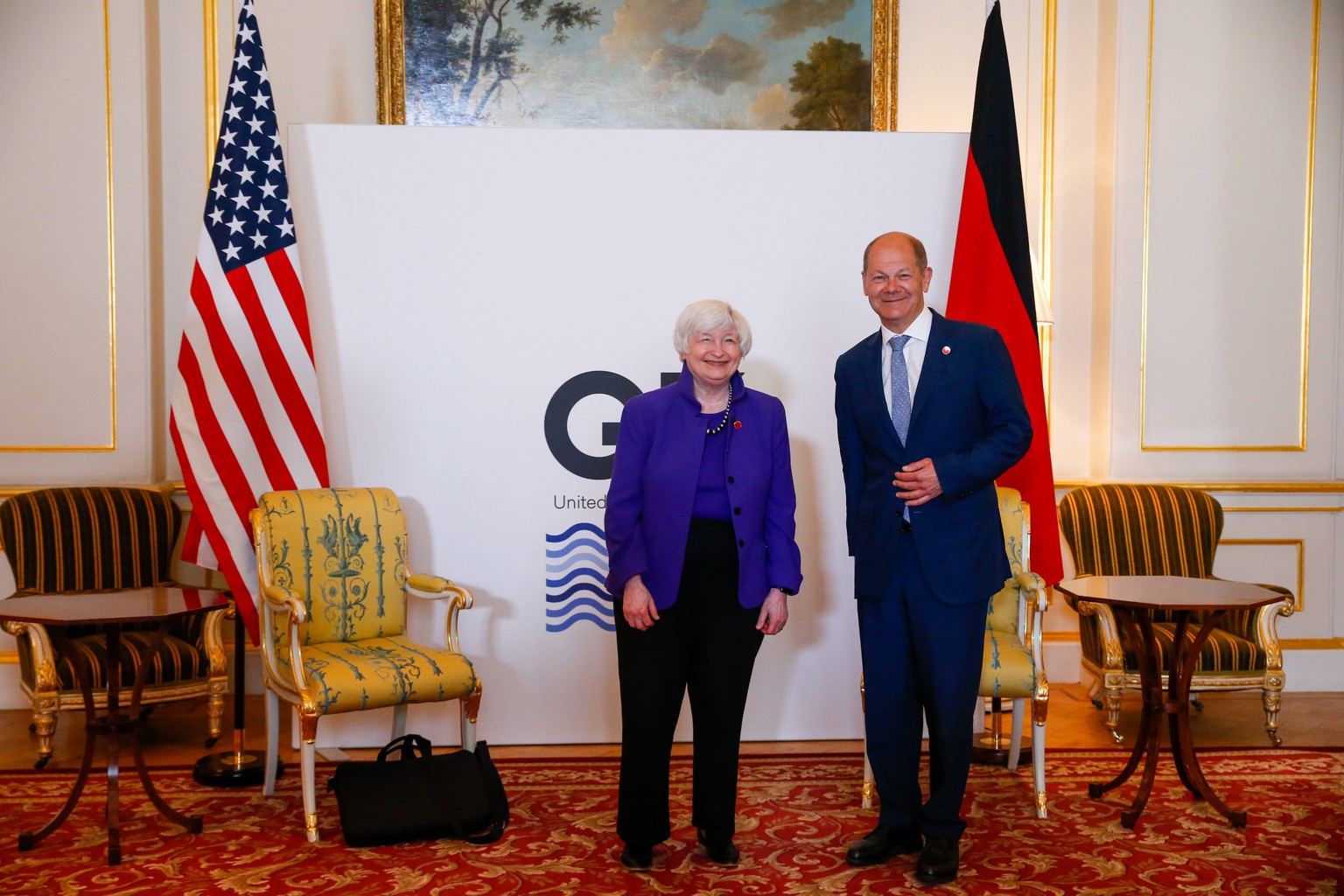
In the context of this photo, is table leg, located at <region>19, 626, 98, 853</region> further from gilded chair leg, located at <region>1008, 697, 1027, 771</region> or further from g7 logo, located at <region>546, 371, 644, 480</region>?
gilded chair leg, located at <region>1008, 697, 1027, 771</region>

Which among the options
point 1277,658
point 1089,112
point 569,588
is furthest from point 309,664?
point 1089,112

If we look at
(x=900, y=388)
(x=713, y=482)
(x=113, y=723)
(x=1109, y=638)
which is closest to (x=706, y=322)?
(x=713, y=482)

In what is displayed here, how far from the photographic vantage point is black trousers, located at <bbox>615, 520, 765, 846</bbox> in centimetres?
326

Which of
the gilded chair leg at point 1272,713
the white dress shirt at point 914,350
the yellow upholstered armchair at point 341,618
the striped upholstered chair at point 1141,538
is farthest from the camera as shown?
the striped upholstered chair at point 1141,538

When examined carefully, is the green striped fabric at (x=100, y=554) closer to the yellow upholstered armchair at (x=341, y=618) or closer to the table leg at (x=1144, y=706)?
the yellow upholstered armchair at (x=341, y=618)

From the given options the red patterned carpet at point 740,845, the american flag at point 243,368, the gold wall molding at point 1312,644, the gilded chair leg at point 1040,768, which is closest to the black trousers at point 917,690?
the red patterned carpet at point 740,845

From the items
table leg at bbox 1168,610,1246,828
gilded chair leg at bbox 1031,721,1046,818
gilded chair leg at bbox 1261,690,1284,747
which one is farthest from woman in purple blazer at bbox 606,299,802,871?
gilded chair leg at bbox 1261,690,1284,747

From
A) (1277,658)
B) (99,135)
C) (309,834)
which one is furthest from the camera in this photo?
(99,135)

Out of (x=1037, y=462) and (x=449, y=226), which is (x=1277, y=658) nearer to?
(x=1037, y=462)

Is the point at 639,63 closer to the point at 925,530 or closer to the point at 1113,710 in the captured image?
the point at 925,530

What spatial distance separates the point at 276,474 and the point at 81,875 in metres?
1.64

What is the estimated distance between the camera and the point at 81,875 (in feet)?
10.7

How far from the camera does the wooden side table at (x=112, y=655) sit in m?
3.41

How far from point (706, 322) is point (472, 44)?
3.18 m
